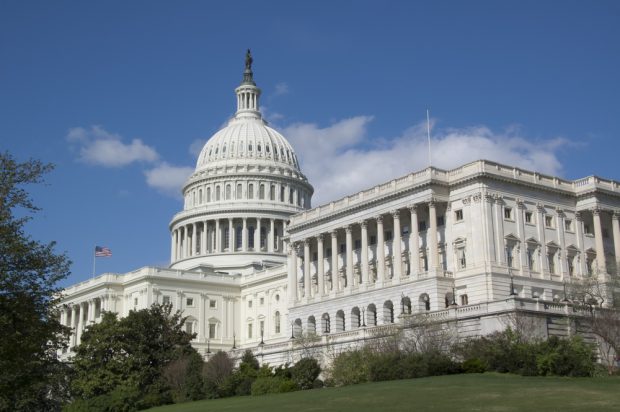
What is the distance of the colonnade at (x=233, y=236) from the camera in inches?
6078

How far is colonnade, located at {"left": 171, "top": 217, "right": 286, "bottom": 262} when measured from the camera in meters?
154

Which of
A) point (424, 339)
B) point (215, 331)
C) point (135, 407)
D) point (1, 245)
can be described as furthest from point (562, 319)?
point (215, 331)

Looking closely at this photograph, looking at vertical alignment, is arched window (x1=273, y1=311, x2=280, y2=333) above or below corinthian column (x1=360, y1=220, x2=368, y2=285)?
below

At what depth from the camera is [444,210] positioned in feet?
307

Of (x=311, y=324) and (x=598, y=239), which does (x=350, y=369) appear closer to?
(x=598, y=239)

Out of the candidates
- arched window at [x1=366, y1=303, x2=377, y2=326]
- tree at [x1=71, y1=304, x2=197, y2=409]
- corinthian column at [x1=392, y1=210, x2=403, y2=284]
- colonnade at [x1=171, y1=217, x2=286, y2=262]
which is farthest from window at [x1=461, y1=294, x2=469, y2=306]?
colonnade at [x1=171, y1=217, x2=286, y2=262]

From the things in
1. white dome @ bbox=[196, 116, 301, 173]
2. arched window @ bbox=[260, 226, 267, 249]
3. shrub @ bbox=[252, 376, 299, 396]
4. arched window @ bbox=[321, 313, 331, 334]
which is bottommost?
shrub @ bbox=[252, 376, 299, 396]

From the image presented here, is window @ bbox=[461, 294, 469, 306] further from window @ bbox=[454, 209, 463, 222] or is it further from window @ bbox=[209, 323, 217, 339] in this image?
window @ bbox=[209, 323, 217, 339]

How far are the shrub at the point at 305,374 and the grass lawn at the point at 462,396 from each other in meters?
7.82

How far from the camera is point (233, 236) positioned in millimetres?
155125

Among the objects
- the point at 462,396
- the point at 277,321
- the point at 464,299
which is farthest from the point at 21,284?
the point at 277,321

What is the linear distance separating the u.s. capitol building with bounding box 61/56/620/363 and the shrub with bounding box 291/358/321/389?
10935 mm

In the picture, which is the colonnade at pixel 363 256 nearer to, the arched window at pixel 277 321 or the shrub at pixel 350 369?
the arched window at pixel 277 321

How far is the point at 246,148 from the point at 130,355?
87.1 meters
